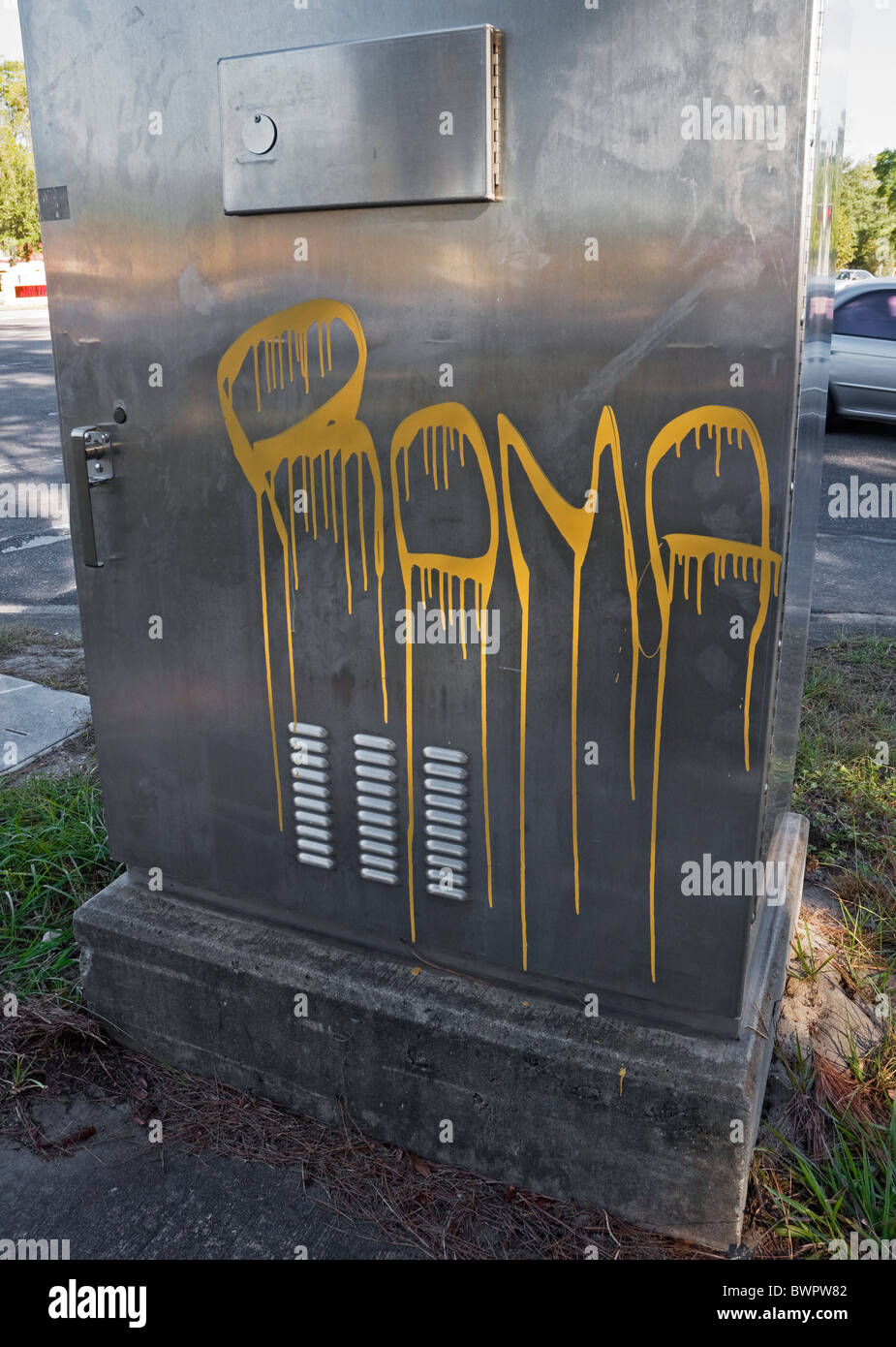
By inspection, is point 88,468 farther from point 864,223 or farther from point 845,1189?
point 864,223

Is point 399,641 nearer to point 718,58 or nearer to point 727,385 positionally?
point 727,385

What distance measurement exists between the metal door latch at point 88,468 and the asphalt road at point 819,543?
3292mm

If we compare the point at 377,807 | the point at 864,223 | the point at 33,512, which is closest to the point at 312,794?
the point at 377,807

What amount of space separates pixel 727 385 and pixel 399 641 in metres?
0.75

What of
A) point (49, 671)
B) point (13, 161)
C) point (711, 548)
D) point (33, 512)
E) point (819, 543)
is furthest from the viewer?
point (13, 161)

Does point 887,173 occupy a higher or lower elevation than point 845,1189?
higher

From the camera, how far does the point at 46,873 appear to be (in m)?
3.11

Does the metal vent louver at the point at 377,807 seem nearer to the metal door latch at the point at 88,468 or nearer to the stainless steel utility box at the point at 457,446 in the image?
the stainless steel utility box at the point at 457,446

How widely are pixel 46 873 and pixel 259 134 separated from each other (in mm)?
2055

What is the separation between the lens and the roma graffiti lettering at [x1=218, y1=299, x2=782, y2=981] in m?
1.79

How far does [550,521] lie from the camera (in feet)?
6.24

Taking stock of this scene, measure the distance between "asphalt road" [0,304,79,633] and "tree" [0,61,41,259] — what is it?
2454 cm

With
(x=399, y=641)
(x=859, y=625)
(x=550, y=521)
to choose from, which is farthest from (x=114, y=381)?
(x=859, y=625)

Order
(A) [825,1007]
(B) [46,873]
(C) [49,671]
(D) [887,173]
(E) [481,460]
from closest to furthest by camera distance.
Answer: (E) [481,460]
(A) [825,1007]
(B) [46,873]
(C) [49,671]
(D) [887,173]
